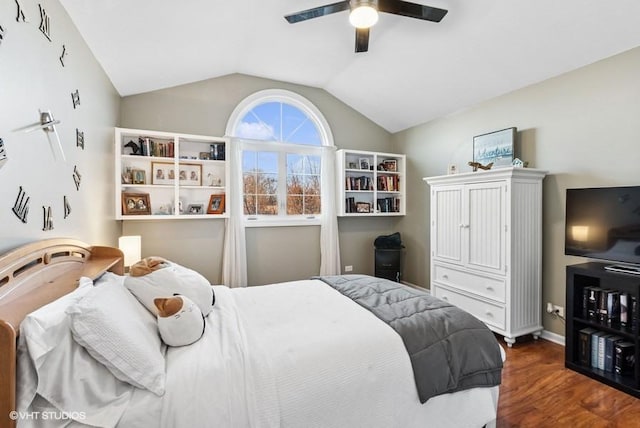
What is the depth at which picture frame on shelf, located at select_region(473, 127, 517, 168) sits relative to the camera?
3174mm

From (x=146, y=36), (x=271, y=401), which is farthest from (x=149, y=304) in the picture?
(x=146, y=36)

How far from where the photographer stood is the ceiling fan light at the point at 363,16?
6.59ft

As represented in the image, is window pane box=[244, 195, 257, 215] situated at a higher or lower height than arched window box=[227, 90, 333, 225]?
lower

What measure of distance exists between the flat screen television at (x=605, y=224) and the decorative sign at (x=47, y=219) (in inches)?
143

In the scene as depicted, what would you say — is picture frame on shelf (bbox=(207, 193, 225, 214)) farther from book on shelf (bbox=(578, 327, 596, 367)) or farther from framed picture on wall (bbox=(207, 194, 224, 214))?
book on shelf (bbox=(578, 327, 596, 367))

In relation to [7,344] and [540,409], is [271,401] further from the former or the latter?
[540,409]

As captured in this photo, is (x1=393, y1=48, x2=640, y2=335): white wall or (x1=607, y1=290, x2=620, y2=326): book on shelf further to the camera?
(x1=393, y1=48, x2=640, y2=335): white wall

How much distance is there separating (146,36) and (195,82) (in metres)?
1.24

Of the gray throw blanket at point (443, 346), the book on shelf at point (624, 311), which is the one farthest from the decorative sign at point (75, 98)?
the book on shelf at point (624, 311)

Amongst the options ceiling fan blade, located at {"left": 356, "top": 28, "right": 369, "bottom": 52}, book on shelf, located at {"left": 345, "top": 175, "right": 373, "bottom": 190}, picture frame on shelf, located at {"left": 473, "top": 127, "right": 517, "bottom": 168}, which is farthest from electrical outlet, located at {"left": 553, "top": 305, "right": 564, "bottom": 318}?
ceiling fan blade, located at {"left": 356, "top": 28, "right": 369, "bottom": 52}

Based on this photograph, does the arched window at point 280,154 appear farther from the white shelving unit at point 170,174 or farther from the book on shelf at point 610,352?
the book on shelf at point 610,352

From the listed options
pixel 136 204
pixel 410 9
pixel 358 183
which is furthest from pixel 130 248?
pixel 410 9

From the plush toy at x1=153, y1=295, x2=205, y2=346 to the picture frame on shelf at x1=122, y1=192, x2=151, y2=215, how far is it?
2068mm

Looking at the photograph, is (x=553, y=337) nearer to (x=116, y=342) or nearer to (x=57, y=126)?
(x=116, y=342)
